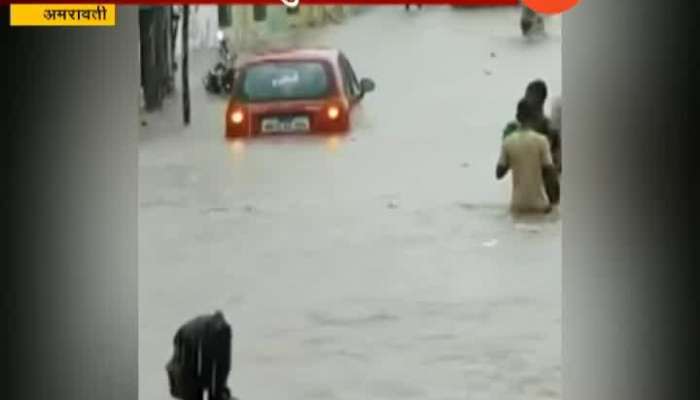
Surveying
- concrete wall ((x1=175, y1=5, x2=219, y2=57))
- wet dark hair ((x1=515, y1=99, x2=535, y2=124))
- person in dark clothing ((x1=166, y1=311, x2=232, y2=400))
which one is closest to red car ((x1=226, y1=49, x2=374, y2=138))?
concrete wall ((x1=175, y1=5, x2=219, y2=57))

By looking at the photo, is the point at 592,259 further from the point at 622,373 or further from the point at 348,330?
the point at 348,330

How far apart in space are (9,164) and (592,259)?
4.81 ft

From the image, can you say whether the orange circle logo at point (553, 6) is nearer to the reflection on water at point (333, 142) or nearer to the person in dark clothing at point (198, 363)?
the reflection on water at point (333, 142)

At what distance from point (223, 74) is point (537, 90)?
31.4 inches

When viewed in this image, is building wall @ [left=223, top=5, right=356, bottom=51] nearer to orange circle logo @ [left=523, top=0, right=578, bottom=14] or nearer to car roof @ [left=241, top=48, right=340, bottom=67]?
car roof @ [left=241, top=48, right=340, bottom=67]

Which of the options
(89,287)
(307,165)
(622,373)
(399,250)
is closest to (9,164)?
(89,287)

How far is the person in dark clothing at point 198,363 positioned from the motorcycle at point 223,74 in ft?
1.97

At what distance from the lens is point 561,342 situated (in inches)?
150

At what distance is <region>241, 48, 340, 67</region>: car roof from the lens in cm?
390

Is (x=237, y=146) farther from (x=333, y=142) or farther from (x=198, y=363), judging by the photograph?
(x=198, y=363)

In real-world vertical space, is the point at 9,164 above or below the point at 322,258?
above

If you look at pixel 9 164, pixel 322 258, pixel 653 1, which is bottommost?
pixel 322 258

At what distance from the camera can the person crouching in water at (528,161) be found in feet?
12.6

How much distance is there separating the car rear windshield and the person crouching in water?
487 millimetres
